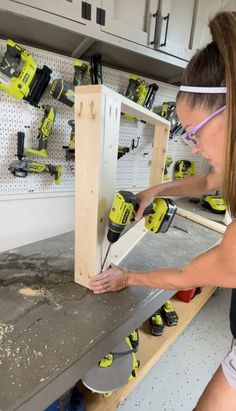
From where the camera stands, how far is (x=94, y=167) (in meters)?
0.71

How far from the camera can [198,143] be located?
21.7 inches

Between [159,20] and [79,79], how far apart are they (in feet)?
1.61

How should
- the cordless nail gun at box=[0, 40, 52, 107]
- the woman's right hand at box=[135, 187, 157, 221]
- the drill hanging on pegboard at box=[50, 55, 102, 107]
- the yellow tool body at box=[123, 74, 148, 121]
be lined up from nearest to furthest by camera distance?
the woman's right hand at box=[135, 187, 157, 221]
the cordless nail gun at box=[0, 40, 52, 107]
the drill hanging on pegboard at box=[50, 55, 102, 107]
the yellow tool body at box=[123, 74, 148, 121]

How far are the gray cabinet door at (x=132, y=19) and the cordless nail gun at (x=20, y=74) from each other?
355mm

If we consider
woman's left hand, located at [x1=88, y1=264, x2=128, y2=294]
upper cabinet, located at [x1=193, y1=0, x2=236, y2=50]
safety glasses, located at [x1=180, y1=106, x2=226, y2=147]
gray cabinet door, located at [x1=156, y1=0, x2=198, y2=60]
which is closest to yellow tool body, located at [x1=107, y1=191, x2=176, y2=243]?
woman's left hand, located at [x1=88, y1=264, x2=128, y2=294]

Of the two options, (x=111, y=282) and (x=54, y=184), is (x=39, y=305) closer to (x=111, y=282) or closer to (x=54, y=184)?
(x=111, y=282)

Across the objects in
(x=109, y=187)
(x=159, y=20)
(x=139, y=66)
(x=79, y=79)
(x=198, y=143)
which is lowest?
(x=109, y=187)

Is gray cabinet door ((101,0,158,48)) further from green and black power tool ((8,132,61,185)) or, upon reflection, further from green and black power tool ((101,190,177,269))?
green and black power tool ((101,190,177,269))

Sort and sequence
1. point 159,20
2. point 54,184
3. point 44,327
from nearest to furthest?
point 44,327 → point 159,20 → point 54,184

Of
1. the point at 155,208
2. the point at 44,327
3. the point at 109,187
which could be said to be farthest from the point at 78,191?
the point at 44,327

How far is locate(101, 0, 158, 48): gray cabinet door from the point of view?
3.39 ft

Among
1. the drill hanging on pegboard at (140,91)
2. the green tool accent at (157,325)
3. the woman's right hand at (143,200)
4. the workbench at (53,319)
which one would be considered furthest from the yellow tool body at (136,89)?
the green tool accent at (157,325)

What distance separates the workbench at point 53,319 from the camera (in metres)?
0.50

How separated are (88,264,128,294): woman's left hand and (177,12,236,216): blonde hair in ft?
1.51
